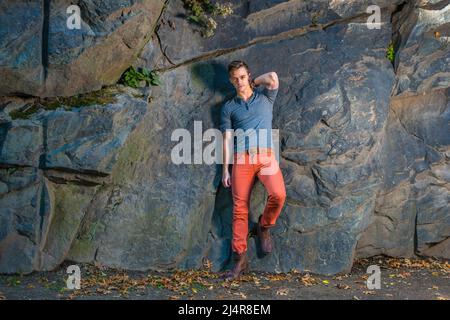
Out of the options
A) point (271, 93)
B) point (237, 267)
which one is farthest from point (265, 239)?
point (271, 93)

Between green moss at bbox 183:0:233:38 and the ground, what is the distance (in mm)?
3036

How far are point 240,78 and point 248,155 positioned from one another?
3.00 ft

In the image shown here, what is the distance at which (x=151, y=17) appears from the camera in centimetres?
732

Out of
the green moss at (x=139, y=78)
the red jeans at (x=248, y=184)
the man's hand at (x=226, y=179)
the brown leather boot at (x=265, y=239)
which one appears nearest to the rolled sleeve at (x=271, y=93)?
the red jeans at (x=248, y=184)

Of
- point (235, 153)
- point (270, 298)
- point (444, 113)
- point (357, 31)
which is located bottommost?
point (270, 298)

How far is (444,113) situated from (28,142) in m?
5.33

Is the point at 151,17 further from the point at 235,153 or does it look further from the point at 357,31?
the point at 357,31

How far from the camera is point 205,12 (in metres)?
7.72

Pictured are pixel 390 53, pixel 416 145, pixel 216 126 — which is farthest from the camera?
pixel 416 145

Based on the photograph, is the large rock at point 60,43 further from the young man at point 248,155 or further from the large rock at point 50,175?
the young man at point 248,155

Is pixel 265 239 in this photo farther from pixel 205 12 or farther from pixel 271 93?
pixel 205 12

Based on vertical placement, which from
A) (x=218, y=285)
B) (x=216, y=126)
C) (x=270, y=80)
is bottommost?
(x=218, y=285)

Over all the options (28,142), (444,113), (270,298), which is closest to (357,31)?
(444,113)

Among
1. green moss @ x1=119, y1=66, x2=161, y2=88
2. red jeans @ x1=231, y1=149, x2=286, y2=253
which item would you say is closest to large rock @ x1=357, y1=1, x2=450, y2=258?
red jeans @ x1=231, y1=149, x2=286, y2=253
